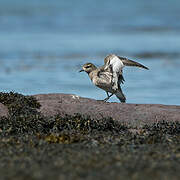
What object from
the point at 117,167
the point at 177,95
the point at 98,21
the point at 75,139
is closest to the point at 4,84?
the point at 177,95

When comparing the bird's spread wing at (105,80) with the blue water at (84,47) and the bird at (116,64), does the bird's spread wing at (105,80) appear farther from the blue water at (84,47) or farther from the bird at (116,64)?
the blue water at (84,47)

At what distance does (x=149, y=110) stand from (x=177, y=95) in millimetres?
4199

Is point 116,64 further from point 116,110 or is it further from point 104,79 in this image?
point 116,110

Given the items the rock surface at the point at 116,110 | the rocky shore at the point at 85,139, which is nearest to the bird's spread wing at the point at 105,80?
the rocky shore at the point at 85,139

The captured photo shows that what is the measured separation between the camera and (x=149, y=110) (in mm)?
10328

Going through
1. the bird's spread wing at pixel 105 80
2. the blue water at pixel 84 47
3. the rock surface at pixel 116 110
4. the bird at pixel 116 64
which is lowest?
the rock surface at pixel 116 110

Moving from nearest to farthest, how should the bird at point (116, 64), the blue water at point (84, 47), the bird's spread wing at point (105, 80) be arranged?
the bird at point (116, 64) → the bird's spread wing at point (105, 80) → the blue water at point (84, 47)

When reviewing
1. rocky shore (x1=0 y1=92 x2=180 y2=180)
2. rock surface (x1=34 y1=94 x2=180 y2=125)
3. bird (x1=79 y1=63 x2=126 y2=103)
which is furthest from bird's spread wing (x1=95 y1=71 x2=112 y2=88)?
rock surface (x1=34 y1=94 x2=180 y2=125)

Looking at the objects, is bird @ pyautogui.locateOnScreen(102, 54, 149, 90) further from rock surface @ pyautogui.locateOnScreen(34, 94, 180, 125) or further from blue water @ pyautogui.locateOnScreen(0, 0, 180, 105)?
blue water @ pyautogui.locateOnScreen(0, 0, 180, 105)

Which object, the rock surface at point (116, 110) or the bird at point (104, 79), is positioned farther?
the bird at point (104, 79)

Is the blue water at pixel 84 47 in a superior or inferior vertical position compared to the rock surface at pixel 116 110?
superior

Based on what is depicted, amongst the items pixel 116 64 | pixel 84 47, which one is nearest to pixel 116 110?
pixel 116 64

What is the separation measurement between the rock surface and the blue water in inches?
127

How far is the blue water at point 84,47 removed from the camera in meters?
15.6
